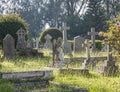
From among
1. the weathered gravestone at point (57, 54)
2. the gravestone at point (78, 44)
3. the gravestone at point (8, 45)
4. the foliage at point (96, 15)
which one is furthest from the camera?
the foliage at point (96, 15)

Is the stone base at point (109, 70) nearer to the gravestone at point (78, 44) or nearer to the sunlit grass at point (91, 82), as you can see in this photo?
the sunlit grass at point (91, 82)

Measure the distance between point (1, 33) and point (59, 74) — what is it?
16133 millimetres

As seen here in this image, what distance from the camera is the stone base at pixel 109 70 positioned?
13730mm

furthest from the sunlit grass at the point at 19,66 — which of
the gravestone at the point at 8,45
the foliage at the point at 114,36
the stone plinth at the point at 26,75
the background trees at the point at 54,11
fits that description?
the background trees at the point at 54,11

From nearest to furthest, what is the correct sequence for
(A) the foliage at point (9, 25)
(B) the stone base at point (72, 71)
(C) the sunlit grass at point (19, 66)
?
(B) the stone base at point (72, 71), (C) the sunlit grass at point (19, 66), (A) the foliage at point (9, 25)

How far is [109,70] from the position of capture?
13883mm

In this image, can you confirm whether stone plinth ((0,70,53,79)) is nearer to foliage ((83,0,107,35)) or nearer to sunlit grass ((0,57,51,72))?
sunlit grass ((0,57,51,72))

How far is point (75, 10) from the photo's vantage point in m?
68.4

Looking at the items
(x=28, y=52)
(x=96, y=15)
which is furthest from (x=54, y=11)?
(x=28, y=52)

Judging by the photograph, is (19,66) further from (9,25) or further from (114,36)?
(9,25)

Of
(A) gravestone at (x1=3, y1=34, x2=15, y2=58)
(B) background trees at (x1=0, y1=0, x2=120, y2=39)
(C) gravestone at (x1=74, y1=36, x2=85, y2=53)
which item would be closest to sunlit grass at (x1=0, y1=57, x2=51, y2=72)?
(A) gravestone at (x1=3, y1=34, x2=15, y2=58)

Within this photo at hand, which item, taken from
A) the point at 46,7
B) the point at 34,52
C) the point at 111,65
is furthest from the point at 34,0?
the point at 111,65

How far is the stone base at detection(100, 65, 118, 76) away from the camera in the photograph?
541 inches

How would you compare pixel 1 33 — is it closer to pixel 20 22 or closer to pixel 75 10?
pixel 20 22
